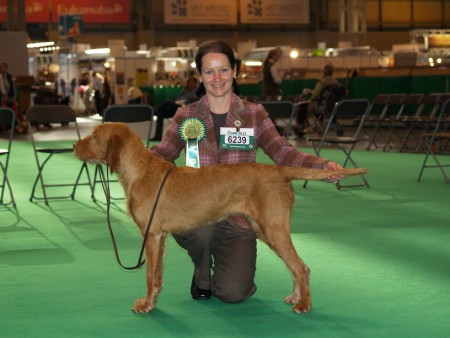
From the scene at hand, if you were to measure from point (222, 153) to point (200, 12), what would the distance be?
3789 cm

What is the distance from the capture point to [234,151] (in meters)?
4.42

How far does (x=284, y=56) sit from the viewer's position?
30.7 m

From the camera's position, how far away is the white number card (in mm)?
4379

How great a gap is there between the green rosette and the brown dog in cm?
40

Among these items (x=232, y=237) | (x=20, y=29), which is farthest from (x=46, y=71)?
(x=232, y=237)

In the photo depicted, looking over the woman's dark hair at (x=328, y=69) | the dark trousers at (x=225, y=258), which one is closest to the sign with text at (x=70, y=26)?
the woman's dark hair at (x=328, y=69)

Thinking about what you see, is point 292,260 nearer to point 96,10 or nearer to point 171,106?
point 171,106

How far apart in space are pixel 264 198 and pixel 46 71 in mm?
31860

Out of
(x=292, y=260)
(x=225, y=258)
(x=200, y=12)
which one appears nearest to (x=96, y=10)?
(x=200, y=12)

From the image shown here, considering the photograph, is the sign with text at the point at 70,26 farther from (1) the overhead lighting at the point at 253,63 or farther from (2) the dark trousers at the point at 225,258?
(2) the dark trousers at the point at 225,258

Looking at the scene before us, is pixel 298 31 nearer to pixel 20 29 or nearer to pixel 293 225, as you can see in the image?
pixel 20 29

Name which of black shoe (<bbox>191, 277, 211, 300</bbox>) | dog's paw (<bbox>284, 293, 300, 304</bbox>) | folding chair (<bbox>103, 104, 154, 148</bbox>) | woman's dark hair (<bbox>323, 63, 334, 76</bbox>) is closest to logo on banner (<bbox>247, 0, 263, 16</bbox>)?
woman's dark hair (<bbox>323, 63, 334, 76</bbox>)

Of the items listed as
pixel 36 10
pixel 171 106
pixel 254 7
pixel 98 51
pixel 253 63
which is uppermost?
pixel 254 7

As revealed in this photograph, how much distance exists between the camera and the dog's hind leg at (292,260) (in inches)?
154
